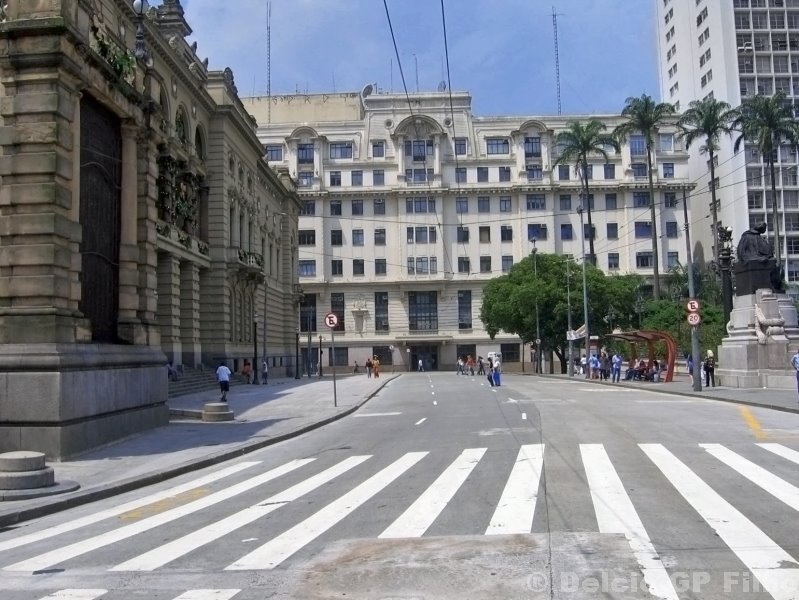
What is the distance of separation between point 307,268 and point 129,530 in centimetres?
7619

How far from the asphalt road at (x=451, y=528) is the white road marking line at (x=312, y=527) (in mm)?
35

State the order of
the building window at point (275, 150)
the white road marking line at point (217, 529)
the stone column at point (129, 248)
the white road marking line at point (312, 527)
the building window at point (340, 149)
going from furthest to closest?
the building window at point (275, 150), the building window at point (340, 149), the stone column at point (129, 248), the white road marking line at point (217, 529), the white road marking line at point (312, 527)

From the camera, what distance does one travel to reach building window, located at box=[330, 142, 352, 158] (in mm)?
85812

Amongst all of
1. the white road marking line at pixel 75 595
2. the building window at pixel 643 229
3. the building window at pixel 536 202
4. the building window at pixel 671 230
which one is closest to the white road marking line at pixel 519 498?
the white road marking line at pixel 75 595

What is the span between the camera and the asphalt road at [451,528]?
6.44 m

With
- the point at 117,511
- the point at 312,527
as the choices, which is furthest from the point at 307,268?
the point at 312,527

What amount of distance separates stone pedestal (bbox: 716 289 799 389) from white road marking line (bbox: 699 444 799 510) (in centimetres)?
1734

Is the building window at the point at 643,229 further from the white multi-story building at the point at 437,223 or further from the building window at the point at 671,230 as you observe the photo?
the building window at the point at 671,230

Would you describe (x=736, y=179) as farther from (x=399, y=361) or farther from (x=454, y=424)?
(x=454, y=424)

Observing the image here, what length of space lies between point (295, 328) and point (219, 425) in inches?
1814

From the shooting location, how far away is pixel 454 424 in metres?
20.7

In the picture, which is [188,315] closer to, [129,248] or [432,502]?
[129,248]

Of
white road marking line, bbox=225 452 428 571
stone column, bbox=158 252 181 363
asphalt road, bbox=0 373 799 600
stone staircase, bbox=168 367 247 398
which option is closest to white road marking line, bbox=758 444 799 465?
asphalt road, bbox=0 373 799 600

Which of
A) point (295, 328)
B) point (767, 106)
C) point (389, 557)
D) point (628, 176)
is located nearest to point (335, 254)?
point (295, 328)
